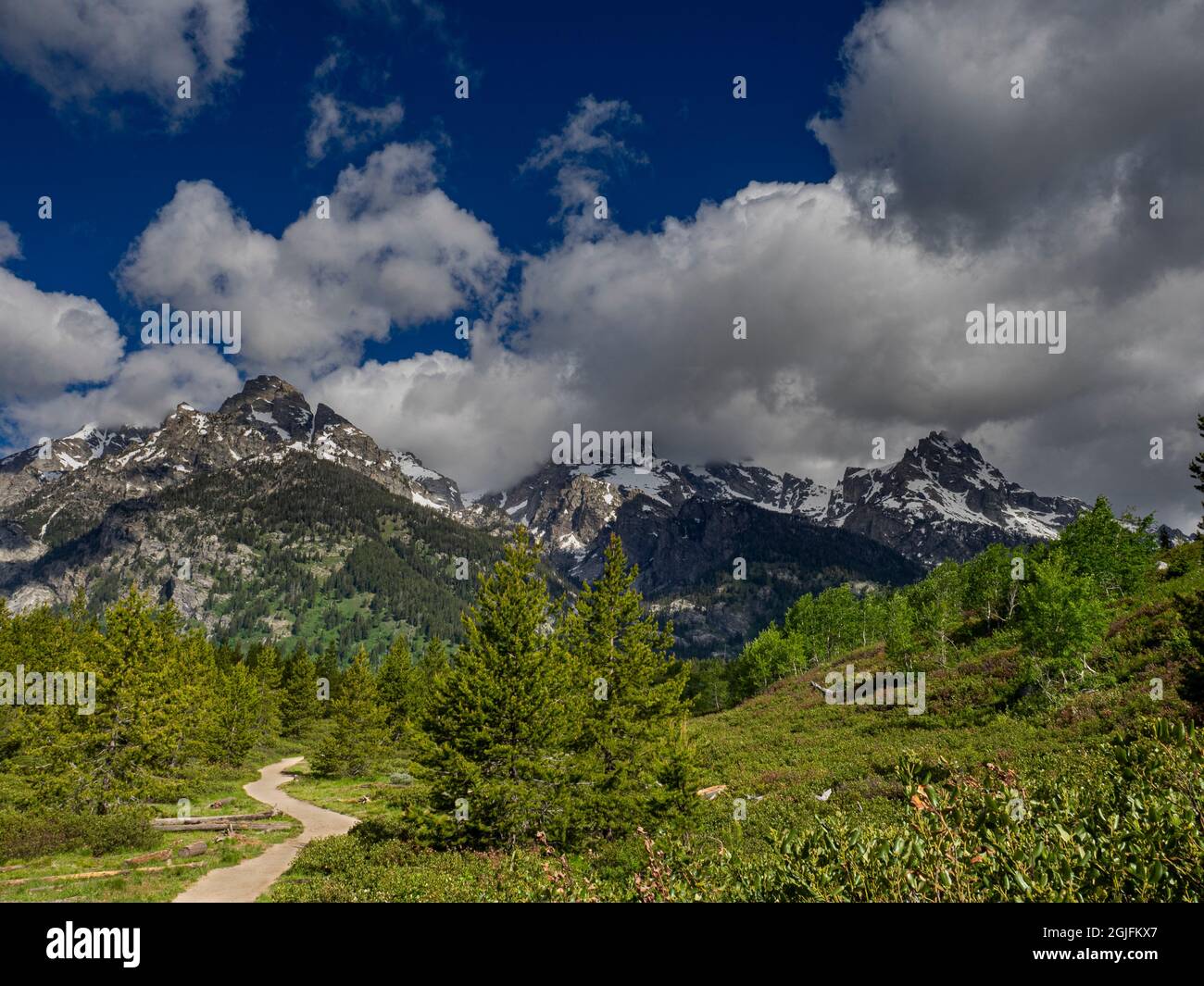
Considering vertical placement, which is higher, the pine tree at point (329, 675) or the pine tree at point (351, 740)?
the pine tree at point (351, 740)

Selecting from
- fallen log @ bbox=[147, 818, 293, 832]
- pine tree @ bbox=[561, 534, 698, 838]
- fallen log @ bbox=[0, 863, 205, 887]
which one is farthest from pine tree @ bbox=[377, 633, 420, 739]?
pine tree @ bbox=[561, 534, 698, 838]

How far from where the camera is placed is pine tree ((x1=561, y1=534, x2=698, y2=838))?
80.3 feet

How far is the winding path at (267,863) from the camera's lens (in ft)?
70.6

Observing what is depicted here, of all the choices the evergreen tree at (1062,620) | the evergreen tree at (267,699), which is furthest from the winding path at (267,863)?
the evergreen tree at (1062,620)

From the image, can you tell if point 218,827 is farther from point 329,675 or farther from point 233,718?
point 329,675

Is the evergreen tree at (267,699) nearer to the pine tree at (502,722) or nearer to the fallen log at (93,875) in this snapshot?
the fallen log at (93,875)

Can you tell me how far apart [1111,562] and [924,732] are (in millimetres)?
32720

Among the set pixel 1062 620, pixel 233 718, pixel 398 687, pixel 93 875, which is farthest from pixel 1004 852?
pixel 398 687

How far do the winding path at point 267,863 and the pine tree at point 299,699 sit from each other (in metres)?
46.1

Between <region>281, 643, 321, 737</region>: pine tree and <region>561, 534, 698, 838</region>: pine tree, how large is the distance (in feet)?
268

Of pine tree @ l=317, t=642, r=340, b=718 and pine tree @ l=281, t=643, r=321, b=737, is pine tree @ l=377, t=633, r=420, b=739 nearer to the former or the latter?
pine tree @ l=281, t=643, r=321, b=737

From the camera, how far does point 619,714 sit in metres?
25.6
